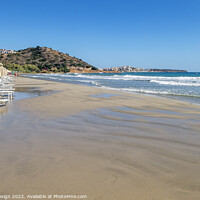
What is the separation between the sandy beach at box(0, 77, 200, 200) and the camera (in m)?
2.48

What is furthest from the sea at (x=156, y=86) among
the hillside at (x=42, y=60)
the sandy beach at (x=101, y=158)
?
the hillside at (x=42, y=60)

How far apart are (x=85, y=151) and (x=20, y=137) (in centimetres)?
168

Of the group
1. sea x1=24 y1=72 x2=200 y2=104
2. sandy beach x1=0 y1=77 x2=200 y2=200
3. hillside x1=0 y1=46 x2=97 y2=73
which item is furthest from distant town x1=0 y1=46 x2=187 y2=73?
sandy beach x1=0 y1=77 x2=200 y2=200

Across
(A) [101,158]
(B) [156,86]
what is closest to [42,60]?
(B) [156,86]

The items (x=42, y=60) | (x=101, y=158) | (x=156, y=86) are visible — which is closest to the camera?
(x=101, y=158)

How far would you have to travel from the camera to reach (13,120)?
595cm

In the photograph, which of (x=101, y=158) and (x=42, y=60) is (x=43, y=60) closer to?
(x=42, y=60)

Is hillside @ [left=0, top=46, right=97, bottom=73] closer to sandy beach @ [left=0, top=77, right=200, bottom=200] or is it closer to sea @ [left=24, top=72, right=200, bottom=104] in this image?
sea @ [left=24, top=72, right=200, bottom=104]

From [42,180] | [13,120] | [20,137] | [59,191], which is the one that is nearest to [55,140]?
[20,137]

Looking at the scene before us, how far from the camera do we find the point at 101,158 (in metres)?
3.39

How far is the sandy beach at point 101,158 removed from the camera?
2479mm

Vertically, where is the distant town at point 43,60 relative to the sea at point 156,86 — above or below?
above

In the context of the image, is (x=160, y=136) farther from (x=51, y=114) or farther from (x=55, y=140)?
(x=51, y=114)

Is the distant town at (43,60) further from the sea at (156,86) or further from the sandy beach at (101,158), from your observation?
the sandy beach at (101,158)
